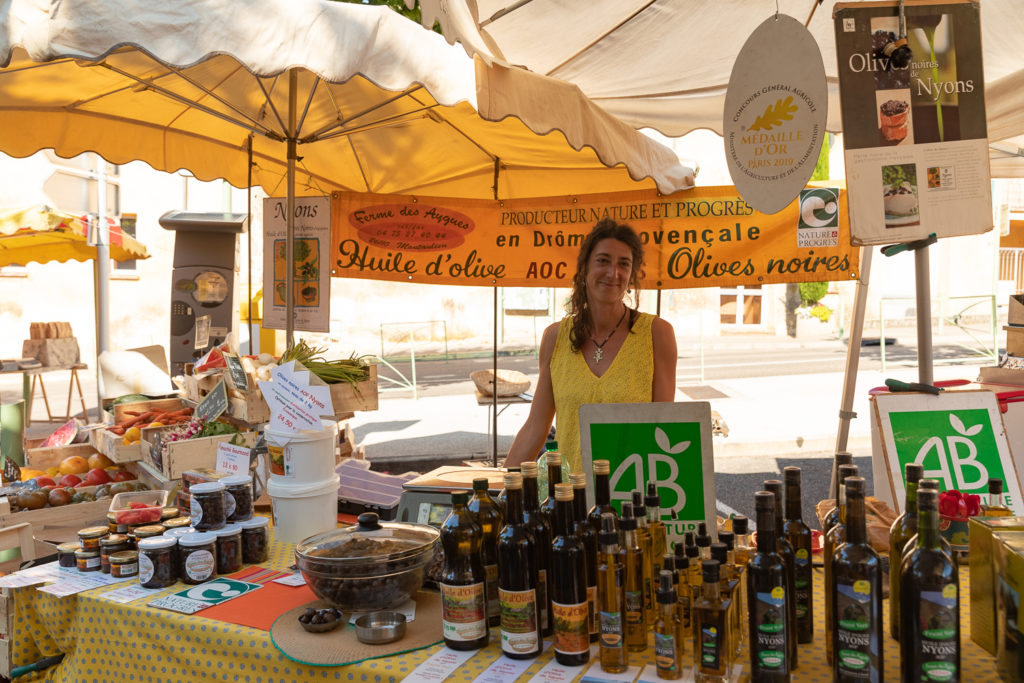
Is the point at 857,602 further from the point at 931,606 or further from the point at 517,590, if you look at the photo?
the point at 517,590

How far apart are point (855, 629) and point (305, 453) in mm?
1771

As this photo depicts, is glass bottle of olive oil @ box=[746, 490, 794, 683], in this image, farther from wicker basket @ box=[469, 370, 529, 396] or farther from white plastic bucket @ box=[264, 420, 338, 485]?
wicker basket @ box=[469, 370, 529, 396]

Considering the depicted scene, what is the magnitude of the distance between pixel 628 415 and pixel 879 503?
0.90 metres

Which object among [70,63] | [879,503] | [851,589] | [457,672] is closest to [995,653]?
[851,589]

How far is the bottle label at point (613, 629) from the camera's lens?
1.58 meters

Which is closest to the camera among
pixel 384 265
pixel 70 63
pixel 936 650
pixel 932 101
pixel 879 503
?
pixel 936 650


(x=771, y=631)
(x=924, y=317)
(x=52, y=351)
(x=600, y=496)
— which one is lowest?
(x=771, y=631)

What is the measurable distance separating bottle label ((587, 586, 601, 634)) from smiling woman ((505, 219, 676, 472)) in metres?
1.49

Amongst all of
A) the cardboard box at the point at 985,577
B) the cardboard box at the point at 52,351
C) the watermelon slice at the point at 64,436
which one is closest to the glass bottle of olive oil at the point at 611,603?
the cardboard box at the point at 985,577

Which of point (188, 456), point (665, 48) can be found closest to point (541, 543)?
point (188, 456)

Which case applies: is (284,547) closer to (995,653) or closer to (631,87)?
(995,653)

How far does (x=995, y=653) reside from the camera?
1.59m

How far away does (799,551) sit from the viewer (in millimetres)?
1710

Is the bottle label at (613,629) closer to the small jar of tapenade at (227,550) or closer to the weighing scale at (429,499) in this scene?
the weighing scale at (429,499)
